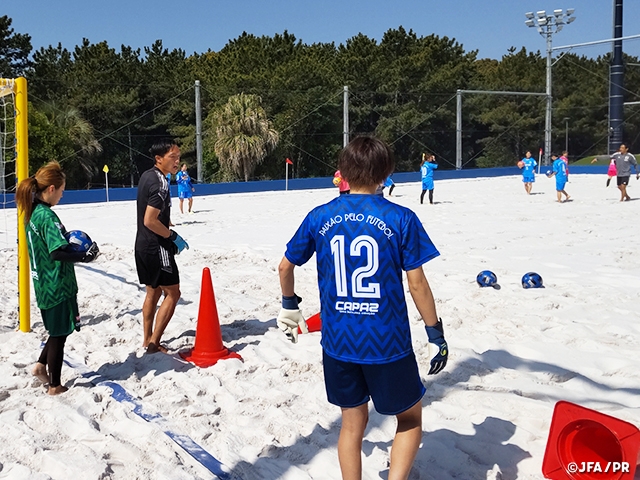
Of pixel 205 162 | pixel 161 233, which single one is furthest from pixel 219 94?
pixel 161 233

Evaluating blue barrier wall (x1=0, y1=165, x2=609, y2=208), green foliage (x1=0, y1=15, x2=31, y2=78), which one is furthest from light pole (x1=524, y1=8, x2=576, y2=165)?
green foliage (x1=0, y1=15, x2=31, y2=78)

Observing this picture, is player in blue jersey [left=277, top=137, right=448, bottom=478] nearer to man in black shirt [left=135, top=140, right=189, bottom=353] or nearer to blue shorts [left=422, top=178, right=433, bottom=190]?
man in black shirt [left=135, top=140, right=189, bottom=353]

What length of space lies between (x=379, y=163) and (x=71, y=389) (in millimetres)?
2876

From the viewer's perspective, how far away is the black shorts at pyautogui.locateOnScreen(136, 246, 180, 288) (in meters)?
5.27

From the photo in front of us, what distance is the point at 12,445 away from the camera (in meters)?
3.76

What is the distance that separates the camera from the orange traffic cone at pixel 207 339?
17.5ft

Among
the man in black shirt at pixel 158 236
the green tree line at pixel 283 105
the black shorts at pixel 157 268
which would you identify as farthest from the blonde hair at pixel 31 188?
the green tree line at pixel 283 105

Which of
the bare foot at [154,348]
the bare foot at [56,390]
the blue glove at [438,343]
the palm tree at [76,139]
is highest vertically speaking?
the palm tree at [76,139]

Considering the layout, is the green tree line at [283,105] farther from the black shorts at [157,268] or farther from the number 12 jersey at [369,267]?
the number 12 jersey at [369,267]

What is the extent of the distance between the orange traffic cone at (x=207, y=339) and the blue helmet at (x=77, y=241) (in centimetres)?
105

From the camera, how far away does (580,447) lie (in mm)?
3359

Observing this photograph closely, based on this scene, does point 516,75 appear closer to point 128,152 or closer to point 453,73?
point 453,73

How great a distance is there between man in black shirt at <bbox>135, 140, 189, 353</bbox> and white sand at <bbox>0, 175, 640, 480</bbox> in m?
0.51

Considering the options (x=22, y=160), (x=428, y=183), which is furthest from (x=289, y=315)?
(x=428, y=183)
